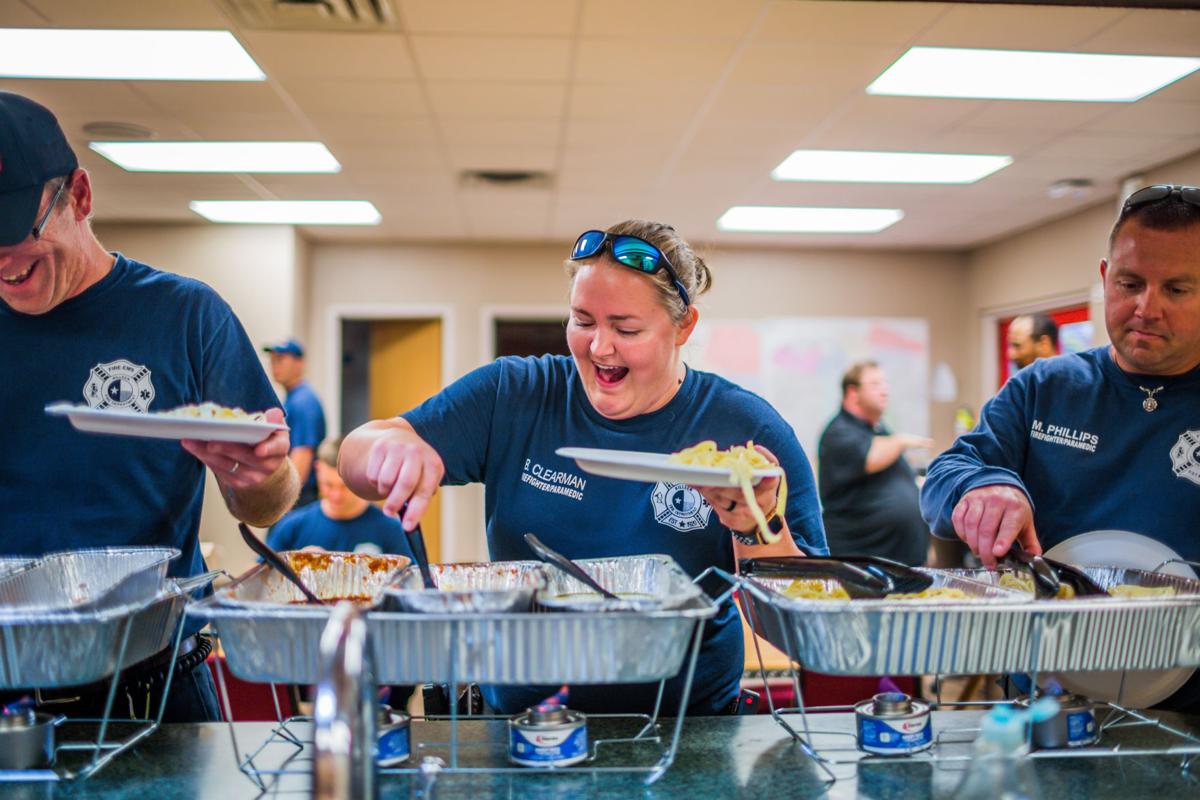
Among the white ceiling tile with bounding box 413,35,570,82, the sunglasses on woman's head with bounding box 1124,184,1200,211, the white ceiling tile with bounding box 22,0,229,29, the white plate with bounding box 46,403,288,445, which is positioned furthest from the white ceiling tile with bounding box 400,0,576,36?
the white plate with bounding box 46,403,288,445

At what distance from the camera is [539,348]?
26.5 feet

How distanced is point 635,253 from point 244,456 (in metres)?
0.68

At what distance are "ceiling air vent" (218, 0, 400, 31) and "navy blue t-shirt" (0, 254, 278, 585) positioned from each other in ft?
6.64

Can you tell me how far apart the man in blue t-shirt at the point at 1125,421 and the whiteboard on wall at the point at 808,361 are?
19.9 ft

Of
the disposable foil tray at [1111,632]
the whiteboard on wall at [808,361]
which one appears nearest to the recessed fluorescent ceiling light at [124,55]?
the disposable foil tray at [1111,632]

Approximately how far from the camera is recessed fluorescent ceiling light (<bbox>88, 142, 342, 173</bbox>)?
4891mm

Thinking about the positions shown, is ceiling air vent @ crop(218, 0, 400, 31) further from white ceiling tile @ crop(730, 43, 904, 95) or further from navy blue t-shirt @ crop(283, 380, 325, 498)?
navy blue t-shirt @ crop(283, 380, 325, 498)

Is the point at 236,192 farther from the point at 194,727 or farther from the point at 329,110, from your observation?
the point at 194,727

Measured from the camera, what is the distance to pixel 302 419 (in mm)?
5617

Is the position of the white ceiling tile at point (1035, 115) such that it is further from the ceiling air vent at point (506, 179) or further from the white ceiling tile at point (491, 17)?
the ceiling air vent at point (506, 179)

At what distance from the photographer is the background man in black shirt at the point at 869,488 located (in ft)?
15.0

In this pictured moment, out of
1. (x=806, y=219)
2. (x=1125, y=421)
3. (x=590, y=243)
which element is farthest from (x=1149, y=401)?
(x=806, y=219)

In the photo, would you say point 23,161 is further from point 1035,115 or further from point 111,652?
point 1035,115

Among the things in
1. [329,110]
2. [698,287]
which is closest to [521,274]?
[329,110]
